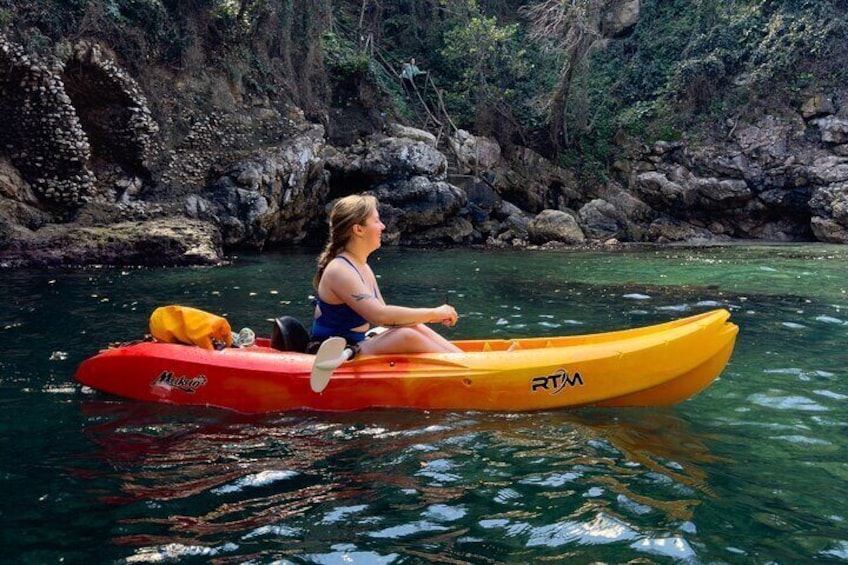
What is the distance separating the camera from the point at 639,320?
25.1 ft

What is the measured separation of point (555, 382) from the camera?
168 inches

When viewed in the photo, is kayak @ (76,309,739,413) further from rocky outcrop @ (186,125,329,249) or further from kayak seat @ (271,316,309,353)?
rocky outcrop @ (186,125,329,249)

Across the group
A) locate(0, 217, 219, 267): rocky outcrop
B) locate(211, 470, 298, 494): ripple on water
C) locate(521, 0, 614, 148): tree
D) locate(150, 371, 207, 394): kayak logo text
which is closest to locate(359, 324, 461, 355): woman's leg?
locate(150, 371, 207, 394): kayak logo text

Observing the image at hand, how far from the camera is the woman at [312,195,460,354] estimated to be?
4430 millimetres

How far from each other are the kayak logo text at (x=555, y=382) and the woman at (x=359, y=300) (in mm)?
659

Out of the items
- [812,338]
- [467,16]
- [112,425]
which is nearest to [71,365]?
[112,425]

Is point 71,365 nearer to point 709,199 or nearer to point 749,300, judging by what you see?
point 749,300

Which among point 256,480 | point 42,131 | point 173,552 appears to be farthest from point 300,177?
point 173,552

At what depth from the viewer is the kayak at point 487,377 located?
13.9ft

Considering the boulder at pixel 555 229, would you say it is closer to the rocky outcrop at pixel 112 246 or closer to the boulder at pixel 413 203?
the boulder at pixel 413 203

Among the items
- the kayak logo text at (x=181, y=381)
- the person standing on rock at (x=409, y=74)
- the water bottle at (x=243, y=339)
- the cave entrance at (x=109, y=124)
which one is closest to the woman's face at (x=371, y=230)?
the water bottle at (x=243, y=339)

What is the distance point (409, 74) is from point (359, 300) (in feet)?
65.5

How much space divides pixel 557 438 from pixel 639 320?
164 inches

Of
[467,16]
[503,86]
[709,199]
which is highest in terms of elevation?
[467,16]
